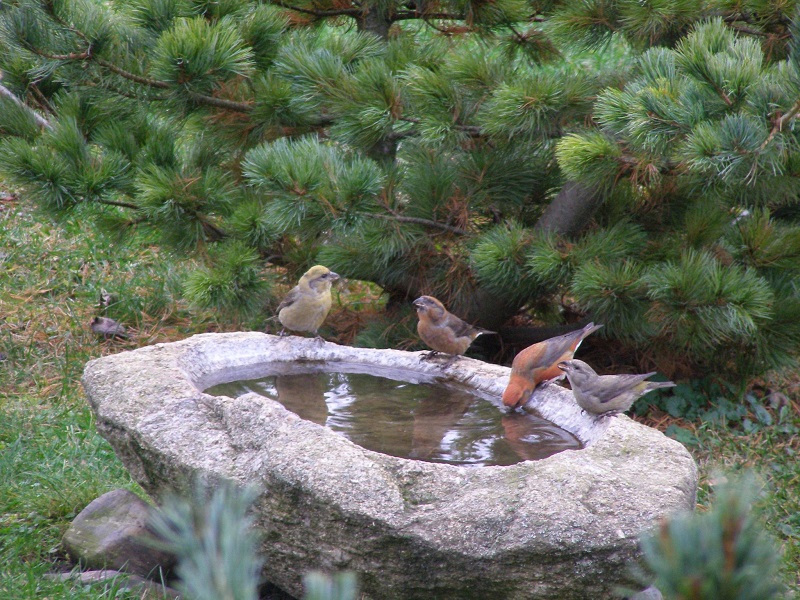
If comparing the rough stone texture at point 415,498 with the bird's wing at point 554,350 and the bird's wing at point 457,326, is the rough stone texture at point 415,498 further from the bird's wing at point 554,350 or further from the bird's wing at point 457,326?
the bird's wing at point 457,326

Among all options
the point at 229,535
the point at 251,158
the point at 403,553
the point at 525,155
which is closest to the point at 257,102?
the point at 251,158

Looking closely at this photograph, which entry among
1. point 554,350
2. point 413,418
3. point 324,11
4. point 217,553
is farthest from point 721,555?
point 324,11

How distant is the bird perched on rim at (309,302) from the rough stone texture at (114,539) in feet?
4.89

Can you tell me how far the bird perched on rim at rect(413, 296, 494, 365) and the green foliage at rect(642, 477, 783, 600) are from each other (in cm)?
363

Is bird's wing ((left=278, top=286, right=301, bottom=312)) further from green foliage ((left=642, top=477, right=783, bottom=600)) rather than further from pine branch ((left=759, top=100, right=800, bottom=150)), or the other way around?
green foliage ((left=642, top=477, right=783, bottom=600))

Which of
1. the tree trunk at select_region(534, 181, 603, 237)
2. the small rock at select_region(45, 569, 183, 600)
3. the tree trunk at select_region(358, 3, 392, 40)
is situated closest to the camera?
the small rock at select_region(45, 569, 183, 600)

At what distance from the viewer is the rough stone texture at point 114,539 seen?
3.41 m

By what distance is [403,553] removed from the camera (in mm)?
2592

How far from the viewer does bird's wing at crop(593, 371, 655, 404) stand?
11.9ft

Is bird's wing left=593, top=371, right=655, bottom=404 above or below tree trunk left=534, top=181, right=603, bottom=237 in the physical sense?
below

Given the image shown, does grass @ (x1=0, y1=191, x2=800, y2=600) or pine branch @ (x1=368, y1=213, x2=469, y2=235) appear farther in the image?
pine branch @ (x1=368, y1=213, x2=469, y2=235)

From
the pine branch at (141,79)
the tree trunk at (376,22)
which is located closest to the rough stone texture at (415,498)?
the pine branch at (141,79)

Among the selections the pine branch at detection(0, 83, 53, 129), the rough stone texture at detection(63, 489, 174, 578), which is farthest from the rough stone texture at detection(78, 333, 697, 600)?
the pine branch at detection(0, 83, 53, 129)

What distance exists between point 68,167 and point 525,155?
253 cm
